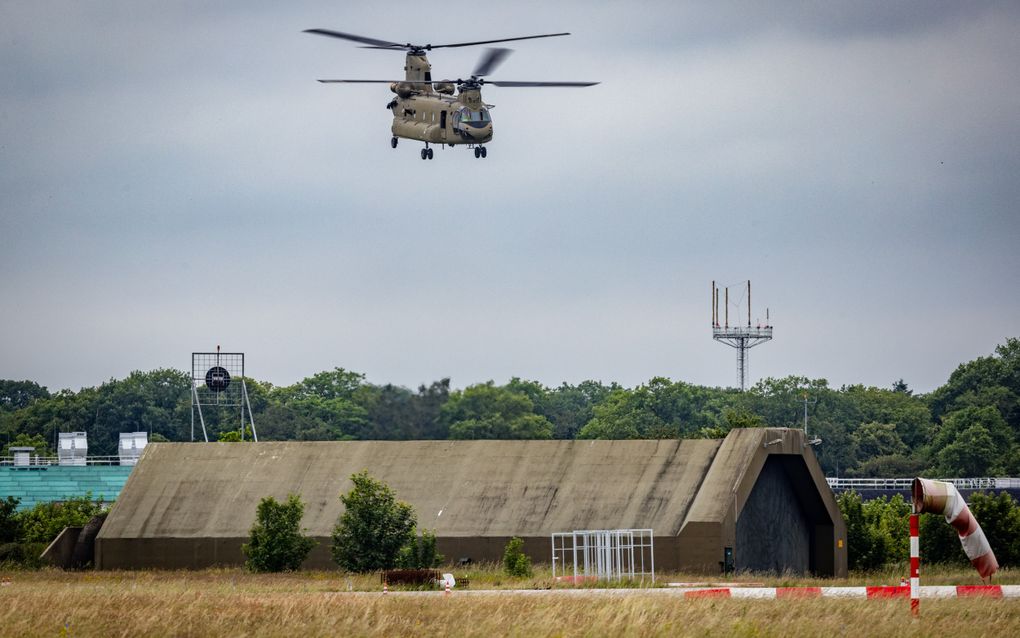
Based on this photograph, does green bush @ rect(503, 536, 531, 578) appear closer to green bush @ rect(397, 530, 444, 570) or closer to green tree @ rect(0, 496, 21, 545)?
green bush @ rect(397, 530, 444, 570)

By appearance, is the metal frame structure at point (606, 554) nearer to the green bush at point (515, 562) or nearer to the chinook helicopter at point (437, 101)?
the green bush at point (515, 562)

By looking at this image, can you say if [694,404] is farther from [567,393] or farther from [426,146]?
[426,146]

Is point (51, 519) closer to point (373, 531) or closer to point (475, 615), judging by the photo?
point (373, 531)

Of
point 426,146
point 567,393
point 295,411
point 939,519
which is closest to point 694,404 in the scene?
point 567,393

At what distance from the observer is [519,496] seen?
49406 mm

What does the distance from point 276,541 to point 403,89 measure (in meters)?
22.2

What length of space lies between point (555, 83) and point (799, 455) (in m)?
16.6

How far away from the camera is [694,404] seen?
447 feet

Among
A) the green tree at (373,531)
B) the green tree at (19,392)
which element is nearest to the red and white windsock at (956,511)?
the green tree at (373,531)

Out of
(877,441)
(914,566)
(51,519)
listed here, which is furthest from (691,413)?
(914,566)

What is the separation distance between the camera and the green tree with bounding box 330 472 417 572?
46.0 meters

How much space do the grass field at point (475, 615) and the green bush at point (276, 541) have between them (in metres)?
12.3

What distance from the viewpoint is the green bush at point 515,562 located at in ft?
144

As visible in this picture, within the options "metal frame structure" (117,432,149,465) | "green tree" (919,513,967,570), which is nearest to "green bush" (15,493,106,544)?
"green tree" (919,513,967,570)
